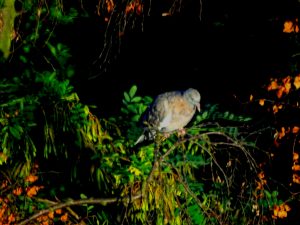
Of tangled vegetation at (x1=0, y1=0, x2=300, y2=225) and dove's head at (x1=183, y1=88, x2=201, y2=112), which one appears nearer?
tangled vegetation at (x1=0, y1=0, x2=300, y2=225)

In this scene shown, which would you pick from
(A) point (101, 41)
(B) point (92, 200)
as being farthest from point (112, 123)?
(A) point (101, 41)

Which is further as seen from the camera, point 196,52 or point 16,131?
point 196,52

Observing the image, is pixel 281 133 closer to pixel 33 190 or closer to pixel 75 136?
pixel 75 136

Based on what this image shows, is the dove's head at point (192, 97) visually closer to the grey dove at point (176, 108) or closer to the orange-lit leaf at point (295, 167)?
the grey dove at point (176, 108)

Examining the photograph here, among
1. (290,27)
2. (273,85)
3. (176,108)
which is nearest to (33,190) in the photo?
(176,108)

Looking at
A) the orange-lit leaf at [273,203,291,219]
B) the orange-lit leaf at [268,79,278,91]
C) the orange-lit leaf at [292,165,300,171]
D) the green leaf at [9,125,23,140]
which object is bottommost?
the orange-lit leaf at [273,203,291,219]

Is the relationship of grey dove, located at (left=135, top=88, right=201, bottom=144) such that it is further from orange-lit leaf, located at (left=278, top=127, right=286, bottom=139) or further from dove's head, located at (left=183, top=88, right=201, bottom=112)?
orange-lit leaf, located at (left=278, top=127, right=286, bottom=139)

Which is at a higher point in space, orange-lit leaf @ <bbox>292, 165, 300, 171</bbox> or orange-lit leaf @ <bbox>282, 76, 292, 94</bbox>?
orange-lit leaf @ <bbox>282, 76, 292, 94</bbox>

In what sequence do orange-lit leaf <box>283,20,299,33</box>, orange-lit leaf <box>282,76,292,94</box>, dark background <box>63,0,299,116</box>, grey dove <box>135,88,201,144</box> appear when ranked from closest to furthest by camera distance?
grey dove <box>135,88,201,144</box>, orange-lit leaf <box>283,20,299,33</box>, orange-lit leaf <box>282,76,292,94</box>, dark background <box>63,0,299,116</box>

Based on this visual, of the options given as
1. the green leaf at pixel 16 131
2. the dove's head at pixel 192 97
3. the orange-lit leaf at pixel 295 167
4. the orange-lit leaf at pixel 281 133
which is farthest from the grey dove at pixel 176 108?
the orange-lit leaf at pixel 295 167

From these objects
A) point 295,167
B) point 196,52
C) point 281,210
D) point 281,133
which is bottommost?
point 281,210

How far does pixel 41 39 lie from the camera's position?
464 centimetres

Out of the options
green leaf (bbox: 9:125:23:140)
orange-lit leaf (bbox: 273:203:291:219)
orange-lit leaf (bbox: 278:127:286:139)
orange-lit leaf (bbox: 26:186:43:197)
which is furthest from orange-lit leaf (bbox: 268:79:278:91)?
green leaf (bbox: 9:125:23:140)

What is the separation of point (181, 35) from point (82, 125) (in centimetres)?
228
